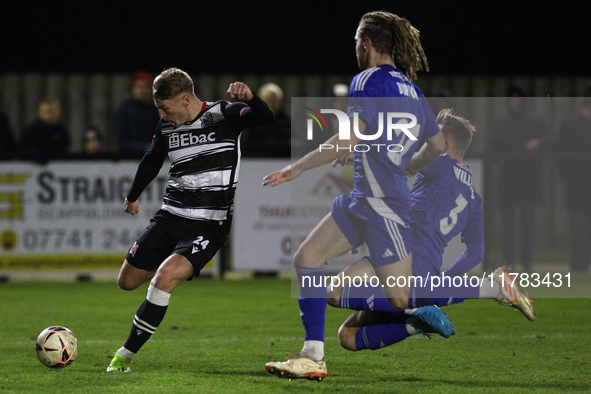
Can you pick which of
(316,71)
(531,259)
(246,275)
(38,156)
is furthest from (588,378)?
(316,71)

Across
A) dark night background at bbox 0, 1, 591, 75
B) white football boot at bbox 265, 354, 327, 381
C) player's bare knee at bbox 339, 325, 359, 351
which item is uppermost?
dark night background at bbox 0, 1, 591, 75

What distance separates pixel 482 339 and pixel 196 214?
245cm

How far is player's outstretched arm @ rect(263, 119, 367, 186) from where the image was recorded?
4422 mm

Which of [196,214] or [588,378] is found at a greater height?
[196,214]

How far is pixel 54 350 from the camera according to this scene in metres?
4.93

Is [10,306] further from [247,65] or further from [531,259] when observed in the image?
[247,65]

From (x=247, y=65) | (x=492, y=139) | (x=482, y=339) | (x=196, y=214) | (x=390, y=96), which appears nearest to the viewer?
(x=390, y=96)

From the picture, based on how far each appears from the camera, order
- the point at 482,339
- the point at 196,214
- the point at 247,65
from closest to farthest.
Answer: the point at 196,214
the point at 482,339
the point at 247,65

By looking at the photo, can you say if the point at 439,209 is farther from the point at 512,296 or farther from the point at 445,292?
the point at 512,296

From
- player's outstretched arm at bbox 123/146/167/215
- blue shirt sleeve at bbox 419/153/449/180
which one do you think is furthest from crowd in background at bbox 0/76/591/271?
player's outstretched arm at bbox 123/146/167/215

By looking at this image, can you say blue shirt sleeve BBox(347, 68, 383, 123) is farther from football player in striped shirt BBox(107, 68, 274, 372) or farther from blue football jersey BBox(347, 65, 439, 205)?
football player in striped shirt BBox(107, 68, 274, 372)

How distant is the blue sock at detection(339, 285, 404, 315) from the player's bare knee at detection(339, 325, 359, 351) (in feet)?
0.74

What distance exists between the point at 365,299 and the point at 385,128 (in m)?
1.01

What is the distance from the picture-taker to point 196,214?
5.16 metres
